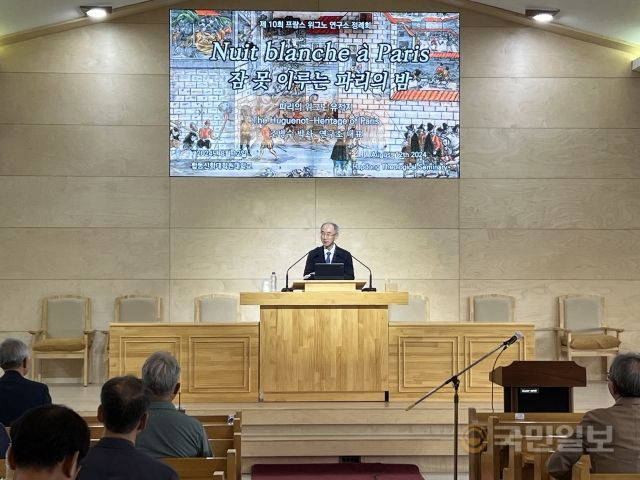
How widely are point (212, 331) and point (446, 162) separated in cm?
403

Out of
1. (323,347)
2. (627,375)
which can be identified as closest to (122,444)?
(627,375)

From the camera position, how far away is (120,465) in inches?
111

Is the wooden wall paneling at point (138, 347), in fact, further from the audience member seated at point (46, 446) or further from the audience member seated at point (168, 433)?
the audience member seated at point (46, 446)

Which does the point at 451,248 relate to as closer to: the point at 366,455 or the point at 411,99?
the point at 411,99

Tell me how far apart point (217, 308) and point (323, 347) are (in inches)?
114

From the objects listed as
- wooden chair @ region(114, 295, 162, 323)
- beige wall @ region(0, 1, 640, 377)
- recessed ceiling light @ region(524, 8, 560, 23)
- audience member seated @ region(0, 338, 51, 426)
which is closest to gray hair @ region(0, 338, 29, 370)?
audience member seated @ region(0, 338, 51, 426)

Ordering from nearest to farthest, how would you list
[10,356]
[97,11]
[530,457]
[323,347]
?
[530,457]
[10,356]
[323,347]
[97,11]

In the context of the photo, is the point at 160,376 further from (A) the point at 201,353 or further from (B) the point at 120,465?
(A) the point at 201,353

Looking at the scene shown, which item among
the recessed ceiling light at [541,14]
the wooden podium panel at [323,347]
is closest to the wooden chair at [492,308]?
the wooden podium panel at [323,347]

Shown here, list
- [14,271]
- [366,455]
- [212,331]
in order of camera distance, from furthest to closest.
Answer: [14,271], [212,331], [366,455]

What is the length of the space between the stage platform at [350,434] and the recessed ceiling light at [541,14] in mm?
5066

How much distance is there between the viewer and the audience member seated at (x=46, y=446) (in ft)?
5.95

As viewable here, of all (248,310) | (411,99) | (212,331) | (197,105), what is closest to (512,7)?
(411,99)

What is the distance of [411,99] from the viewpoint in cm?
1072
